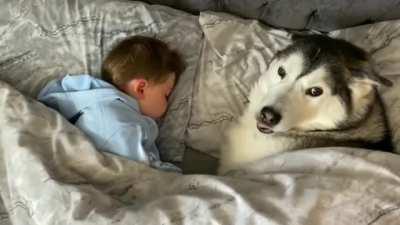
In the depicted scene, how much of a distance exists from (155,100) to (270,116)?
1.44 feet

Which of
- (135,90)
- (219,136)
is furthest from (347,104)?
(135,90)

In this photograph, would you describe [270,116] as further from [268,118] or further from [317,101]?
[317,101]

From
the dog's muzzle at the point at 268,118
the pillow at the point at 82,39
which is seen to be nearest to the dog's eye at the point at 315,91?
the dog's muzzle at the point at 268,118

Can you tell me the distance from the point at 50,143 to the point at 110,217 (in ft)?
1.11

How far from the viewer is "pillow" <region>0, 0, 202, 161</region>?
6.94 feet

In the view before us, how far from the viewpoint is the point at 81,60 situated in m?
2.15

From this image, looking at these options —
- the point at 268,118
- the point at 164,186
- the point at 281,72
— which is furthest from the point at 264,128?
the point at 164,186

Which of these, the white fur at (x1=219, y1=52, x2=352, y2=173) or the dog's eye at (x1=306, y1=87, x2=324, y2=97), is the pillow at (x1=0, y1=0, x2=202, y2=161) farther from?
the dog's eye at (x1=306, y1=87, x2=324, y2=97)

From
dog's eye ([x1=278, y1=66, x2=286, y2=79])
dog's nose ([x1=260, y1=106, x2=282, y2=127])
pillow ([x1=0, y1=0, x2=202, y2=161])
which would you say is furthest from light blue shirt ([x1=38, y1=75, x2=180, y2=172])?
dog's eye ([x1=278, y1=66, x2=286, y2=79])

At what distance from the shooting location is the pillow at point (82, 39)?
83.3 inches

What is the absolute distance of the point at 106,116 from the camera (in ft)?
6.16

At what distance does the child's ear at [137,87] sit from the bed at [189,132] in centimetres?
15

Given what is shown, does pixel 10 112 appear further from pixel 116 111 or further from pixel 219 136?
pixel 219 136

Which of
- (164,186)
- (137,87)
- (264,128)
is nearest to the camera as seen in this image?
(164,186)
